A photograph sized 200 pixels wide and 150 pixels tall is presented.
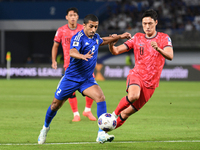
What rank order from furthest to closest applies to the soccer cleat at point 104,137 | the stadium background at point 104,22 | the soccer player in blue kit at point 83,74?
the stadium background at point 104,22 → the soccer player in blue kit at point 83,74 → the soccer cleat at point 104,137

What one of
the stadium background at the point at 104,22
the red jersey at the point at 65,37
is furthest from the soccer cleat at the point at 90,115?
the stadium background at the point at 104,22

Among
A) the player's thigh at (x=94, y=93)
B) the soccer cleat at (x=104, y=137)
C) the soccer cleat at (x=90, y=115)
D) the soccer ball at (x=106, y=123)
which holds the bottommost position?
the soccer cleat at (x=90, y=115)

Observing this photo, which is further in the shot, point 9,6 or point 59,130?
point 9,6

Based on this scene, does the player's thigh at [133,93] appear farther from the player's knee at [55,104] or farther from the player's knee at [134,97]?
the player's knee at [55,104]

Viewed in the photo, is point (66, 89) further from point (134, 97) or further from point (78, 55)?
point (134, 97)

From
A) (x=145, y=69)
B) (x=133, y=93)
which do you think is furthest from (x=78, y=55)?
(x=145, y=69)

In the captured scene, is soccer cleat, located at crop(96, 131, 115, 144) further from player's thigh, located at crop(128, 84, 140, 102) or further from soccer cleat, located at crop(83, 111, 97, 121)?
soccer cleat, located at crop(83, 111, 97, 121)

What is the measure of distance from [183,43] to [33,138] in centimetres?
2382

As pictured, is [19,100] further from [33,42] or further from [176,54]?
[33,42]

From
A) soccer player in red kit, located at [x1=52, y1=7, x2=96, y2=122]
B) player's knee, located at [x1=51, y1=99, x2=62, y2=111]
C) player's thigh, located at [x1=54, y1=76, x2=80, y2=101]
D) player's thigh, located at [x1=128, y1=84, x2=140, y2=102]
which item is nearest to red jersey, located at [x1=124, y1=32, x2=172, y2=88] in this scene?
player's thigh, located at [x1=128, y1=84, x2=140, y2=102]

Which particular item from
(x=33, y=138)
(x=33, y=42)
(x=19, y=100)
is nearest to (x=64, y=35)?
(x=33, y=138)

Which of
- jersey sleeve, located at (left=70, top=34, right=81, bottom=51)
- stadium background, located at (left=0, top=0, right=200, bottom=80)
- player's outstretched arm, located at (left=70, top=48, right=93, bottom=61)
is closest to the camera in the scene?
player's outstretched arm, located at (left=70, top=48, right=93, bottom=61)

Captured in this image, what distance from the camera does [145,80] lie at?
641 centimetres

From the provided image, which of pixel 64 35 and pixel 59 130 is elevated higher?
pixel 64 35
